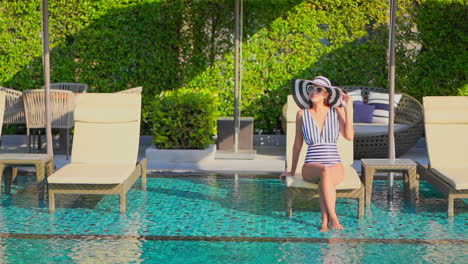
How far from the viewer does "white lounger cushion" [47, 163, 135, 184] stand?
26.9 ft

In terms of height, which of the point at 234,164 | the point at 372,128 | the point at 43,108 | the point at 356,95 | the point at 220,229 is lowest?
the point at 220,229

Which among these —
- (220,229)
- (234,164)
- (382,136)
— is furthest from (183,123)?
(220,229)

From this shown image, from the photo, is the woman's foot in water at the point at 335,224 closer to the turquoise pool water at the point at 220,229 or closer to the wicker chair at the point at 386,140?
the turquoise pool water at the point at 220,229

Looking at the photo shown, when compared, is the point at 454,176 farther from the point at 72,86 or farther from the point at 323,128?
the point at 72,86

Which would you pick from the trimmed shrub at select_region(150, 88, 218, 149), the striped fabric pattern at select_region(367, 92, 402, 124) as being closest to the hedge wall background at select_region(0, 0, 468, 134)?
the striped fabric pattern at select_region(367, 92, 402, 124)

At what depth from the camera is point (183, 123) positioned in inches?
464

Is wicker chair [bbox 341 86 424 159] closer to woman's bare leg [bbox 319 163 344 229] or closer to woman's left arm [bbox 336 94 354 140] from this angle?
woman's left arm [bbox 336 94 354 140]

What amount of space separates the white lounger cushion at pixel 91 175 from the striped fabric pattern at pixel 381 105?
4764 millimetres

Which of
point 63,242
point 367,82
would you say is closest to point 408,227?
point 63,242

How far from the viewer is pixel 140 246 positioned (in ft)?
23.3

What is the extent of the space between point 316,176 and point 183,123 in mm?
4205

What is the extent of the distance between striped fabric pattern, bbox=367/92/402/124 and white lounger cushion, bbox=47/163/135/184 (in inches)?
188

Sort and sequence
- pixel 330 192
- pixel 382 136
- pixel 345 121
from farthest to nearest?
pixel 382 136
pixel 345 121
pixel 330 192

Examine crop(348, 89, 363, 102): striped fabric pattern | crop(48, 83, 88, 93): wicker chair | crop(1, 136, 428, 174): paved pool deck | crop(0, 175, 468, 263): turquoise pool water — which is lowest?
crop(0, 175, 468, 263): turquoise pool water
